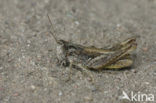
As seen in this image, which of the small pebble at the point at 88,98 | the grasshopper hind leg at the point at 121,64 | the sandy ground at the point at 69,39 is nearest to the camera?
the small pebble at the point at 88,98

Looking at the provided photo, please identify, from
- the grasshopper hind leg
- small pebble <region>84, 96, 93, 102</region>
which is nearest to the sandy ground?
small pebble <region>84, 96, 93, 102</region>

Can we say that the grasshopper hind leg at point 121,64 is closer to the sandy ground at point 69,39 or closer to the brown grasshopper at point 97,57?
the brown grasshopper at point 97,57

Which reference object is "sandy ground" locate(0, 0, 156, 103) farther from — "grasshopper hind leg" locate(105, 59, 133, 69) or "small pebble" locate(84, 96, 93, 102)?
"grasshopper hind leg" locate(105, 59, 133, 69)

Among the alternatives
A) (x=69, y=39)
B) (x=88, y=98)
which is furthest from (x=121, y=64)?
(x=69, y=39)

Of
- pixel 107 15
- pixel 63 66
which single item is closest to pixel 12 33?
pixel 63 66

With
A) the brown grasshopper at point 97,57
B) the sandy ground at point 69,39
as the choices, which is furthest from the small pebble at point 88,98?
the brown grasshopper at point 97,57

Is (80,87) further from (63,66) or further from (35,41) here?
(35,41)
